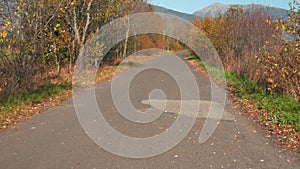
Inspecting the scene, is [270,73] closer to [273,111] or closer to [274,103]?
[274,103]

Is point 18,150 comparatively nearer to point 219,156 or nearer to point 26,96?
point 219,156

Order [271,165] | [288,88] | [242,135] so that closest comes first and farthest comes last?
[271,165]
[242,135]
[288,88]

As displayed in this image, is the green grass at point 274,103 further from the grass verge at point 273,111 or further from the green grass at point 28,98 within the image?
the green grass at point 28,98

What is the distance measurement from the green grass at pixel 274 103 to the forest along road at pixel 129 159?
0.73 m

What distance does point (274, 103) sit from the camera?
805 centimetres

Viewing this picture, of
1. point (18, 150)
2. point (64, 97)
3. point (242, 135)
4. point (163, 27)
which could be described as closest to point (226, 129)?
point (242, 135)

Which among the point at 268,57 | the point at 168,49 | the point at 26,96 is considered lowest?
the point at 168,49

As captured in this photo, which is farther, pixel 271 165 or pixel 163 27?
pixel 163 27

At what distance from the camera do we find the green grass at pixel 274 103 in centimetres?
660

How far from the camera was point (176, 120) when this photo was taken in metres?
6.93

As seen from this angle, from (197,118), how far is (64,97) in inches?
182

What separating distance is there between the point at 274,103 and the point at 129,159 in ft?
16.7

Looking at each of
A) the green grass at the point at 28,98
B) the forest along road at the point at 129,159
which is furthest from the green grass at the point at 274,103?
the green grass at the point at 28,98

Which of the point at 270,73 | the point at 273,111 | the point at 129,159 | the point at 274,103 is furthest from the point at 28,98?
the point at 270,73
